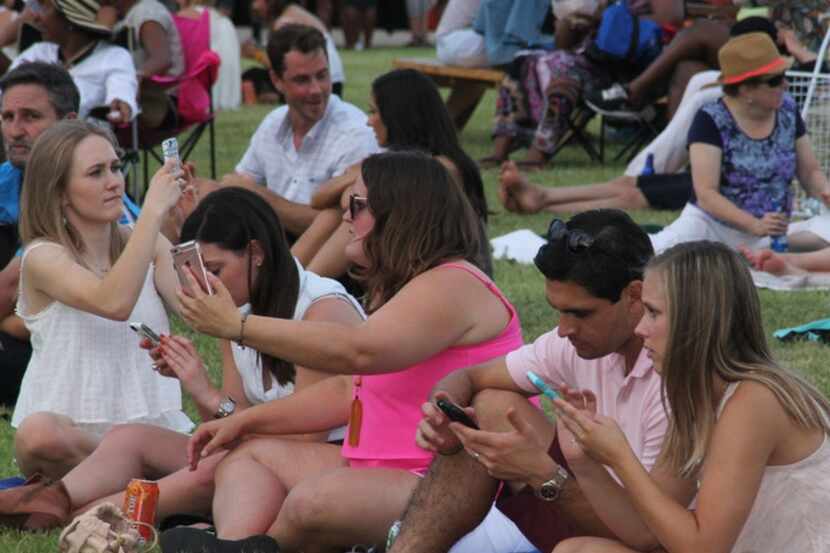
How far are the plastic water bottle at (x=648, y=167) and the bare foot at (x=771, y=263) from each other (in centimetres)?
247

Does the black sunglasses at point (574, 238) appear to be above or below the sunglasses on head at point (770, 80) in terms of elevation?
above

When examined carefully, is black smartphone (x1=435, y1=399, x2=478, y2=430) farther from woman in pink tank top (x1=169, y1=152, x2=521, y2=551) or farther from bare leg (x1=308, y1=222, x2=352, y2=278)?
bare leg (x1=308, y1=222, x2=352, y2=278)

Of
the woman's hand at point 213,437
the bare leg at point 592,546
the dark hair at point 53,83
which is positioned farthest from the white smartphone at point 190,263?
the dark hair at point 53,83

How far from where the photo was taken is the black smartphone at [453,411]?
3908 mm

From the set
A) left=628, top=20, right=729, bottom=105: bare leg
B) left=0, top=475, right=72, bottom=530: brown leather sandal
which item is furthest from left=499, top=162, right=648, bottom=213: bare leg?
left=0, top=475, right=72, bottom=530: brown leather sandal

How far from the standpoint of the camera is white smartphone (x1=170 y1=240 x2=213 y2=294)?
432 centimetres

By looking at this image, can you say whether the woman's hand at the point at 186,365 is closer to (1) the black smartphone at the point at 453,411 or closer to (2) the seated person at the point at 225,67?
(1) the black smartphone at the point at 453,411

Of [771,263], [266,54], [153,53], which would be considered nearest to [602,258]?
[771,263]

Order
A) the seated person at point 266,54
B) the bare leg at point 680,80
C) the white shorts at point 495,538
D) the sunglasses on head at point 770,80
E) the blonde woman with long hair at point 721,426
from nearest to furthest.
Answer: the blonde woman with long hair at point 721,426, the white shorts at point 495,538, the sunglasses on head at point 770,80, the bare leg at point 680,80, the seated person at point 266,54

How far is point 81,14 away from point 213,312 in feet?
19.9

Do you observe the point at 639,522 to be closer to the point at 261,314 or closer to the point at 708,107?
the point at 261,314

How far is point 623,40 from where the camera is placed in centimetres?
1250

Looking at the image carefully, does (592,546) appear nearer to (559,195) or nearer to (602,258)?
(602,258)

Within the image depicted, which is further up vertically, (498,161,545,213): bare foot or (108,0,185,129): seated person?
(108,0,185,129): seated person
